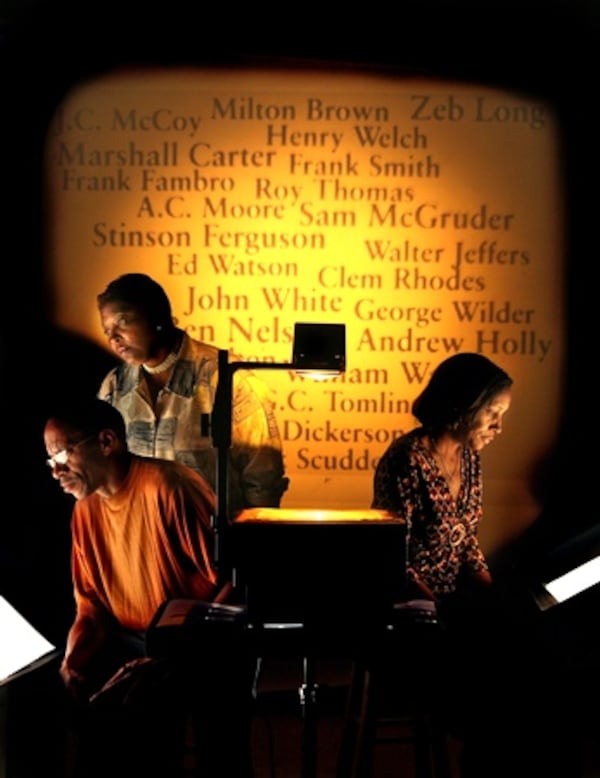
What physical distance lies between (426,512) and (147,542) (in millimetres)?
815

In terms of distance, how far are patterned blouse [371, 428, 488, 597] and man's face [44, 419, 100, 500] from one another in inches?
32.5

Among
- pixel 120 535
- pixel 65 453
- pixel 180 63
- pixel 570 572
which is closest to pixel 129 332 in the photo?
pixel 65 453

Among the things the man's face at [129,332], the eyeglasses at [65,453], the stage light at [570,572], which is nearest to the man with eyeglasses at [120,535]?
the eyeglasses at [65,453]

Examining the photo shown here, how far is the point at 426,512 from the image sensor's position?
134 inches

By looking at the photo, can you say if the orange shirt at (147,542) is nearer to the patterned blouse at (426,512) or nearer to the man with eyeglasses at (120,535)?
the man with eyeglasses at (120,535)

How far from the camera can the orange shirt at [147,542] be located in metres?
3.32

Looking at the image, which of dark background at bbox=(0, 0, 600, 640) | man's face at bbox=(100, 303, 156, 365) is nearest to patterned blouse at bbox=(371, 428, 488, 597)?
dark background at bbox=(0, 0, 600, 640)

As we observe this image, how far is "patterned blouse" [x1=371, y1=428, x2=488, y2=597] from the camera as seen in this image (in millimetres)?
3375

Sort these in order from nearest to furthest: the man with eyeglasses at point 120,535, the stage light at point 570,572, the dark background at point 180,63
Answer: the stage light at point 570,572 < the man with eyeglasses at point 120,535 < the dark background at point 180,63

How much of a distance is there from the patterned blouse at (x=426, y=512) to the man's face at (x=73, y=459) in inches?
32.5

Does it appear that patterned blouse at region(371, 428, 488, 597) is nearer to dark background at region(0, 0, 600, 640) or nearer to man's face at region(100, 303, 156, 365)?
dark background at region(0, 0, 600, 640)

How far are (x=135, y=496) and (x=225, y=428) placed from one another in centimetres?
69

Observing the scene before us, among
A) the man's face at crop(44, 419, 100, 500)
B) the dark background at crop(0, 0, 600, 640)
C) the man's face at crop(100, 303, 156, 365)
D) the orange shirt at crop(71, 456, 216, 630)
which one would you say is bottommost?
the orange shirt at crop(71, 456, 216, 630)

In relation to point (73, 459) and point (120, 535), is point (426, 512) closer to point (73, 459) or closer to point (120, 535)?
point (120, 535)
